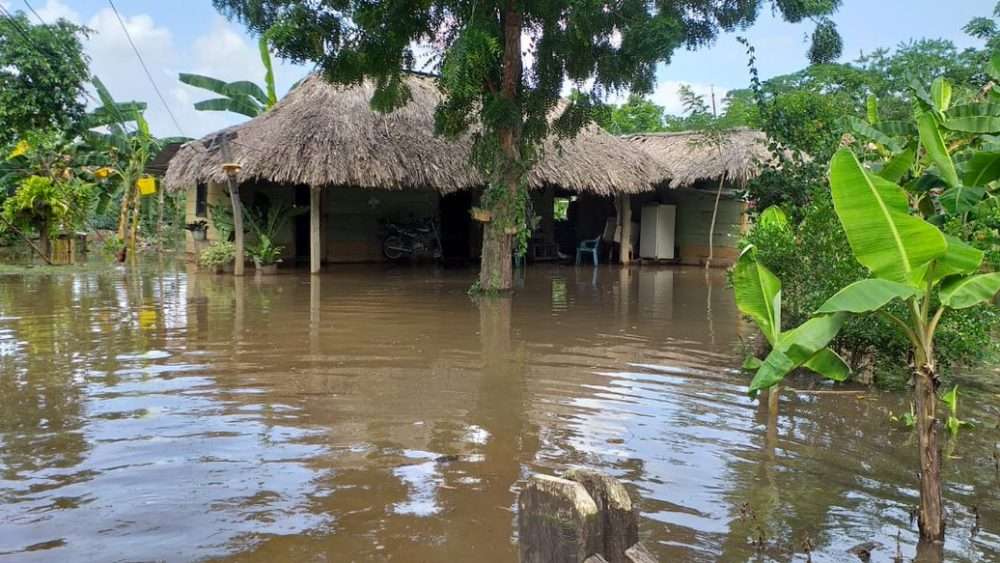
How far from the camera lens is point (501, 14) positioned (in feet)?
34.3

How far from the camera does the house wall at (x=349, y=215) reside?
16.3 meters

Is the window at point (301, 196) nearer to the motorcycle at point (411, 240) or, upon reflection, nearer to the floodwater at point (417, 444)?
the motorcycle at point (411, 240)

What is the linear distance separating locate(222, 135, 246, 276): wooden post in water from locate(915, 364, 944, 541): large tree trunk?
11.6 metres

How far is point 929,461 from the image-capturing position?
3.20 m

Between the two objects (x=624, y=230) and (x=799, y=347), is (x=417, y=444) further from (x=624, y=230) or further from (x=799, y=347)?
(x=624, y=230)

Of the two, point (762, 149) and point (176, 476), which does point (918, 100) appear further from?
point (762, 149)

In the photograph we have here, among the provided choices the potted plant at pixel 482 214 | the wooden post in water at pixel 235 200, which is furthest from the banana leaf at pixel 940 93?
the wooden post in water at pixel 235 200

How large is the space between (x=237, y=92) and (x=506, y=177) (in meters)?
10.7

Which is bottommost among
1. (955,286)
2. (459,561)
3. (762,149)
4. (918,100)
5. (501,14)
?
(459,561)

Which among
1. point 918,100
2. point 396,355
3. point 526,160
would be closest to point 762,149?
point 526,160

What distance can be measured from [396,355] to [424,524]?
3.48m

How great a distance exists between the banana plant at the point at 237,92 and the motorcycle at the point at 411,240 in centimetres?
460

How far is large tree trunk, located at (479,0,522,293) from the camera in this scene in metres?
10.5

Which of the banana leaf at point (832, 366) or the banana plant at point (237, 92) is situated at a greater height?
the banana plant at point (237, 92)
